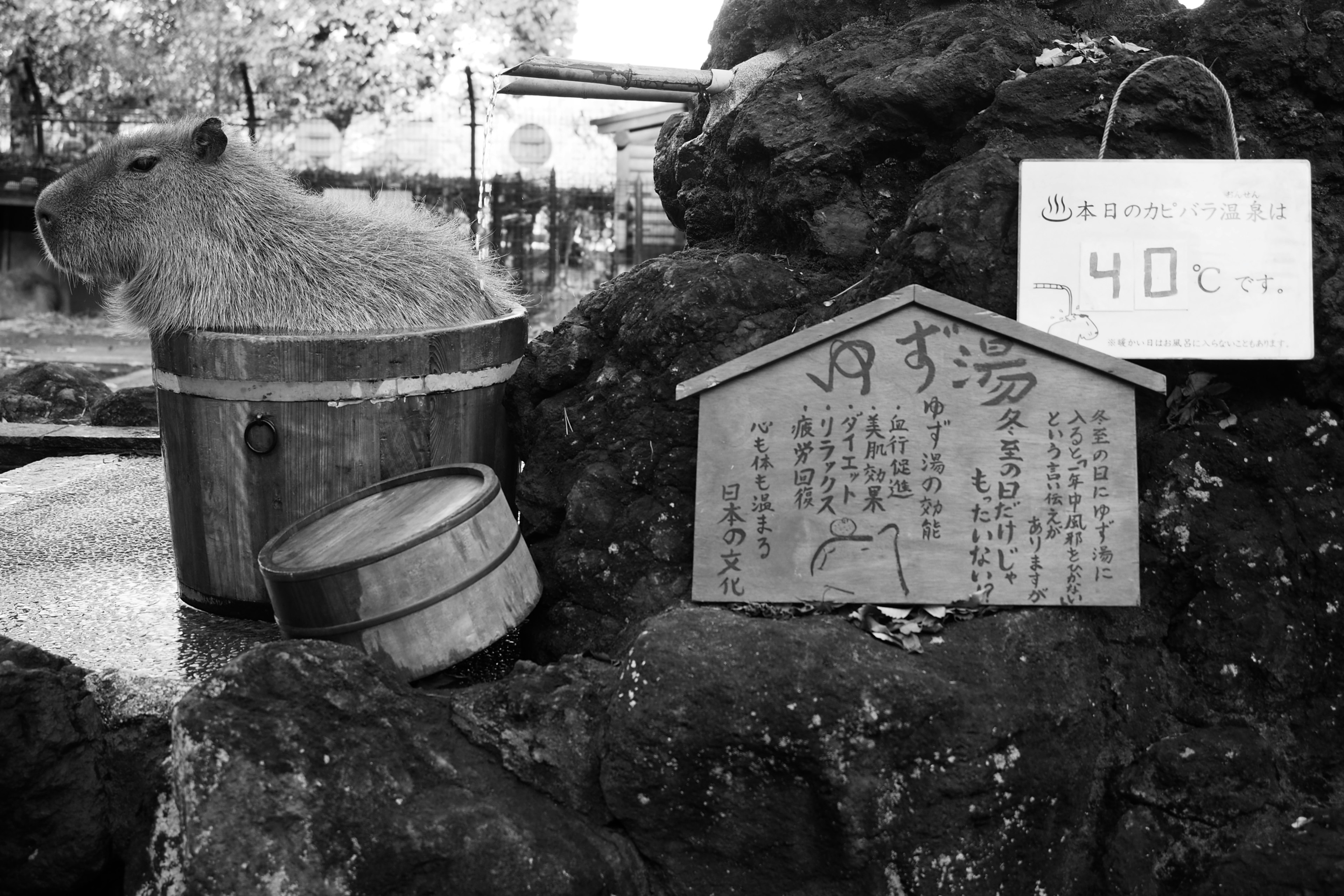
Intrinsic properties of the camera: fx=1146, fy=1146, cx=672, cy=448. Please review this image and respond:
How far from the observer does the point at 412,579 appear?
3117mm

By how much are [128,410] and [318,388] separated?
3826mm

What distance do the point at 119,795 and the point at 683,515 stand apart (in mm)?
1708

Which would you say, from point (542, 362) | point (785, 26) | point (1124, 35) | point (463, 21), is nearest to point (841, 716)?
point (542, 362)

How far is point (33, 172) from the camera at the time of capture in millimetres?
16375

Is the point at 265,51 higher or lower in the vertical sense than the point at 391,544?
higher

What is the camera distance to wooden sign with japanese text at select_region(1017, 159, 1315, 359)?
3189 millimetres

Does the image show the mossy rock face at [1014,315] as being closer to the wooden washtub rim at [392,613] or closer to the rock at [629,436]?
the rock at [629,436]

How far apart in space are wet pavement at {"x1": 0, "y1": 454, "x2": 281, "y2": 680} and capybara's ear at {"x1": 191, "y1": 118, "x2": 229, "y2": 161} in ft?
4.97

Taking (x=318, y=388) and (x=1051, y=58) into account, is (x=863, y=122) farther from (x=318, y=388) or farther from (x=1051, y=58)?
(x=318, y=388)

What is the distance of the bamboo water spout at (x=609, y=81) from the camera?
3.83 m

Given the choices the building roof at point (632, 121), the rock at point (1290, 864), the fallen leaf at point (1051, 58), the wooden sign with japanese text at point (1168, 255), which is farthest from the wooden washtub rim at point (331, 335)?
the building roof at point (632, 121)

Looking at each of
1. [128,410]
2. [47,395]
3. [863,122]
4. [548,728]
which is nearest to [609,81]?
[863,122]

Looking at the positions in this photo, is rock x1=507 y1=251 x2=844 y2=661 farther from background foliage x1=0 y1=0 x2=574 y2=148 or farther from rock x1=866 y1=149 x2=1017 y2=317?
background foliage x1=0 y1=0 x2=574 y2=148

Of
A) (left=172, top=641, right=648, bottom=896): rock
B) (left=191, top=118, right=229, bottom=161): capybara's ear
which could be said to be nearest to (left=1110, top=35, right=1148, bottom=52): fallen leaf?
(left=172, top=641, right=648, bottom=896): rock
